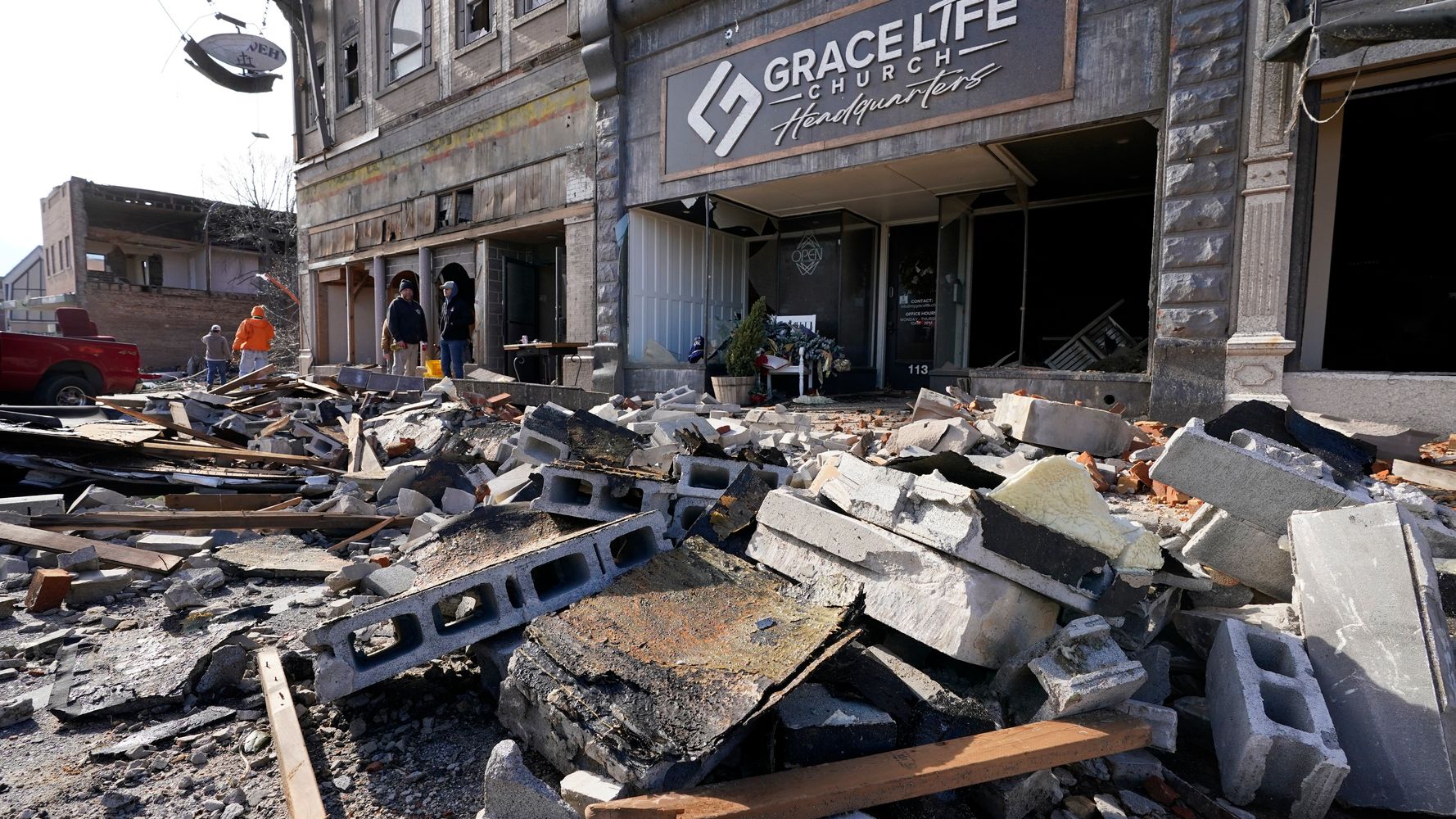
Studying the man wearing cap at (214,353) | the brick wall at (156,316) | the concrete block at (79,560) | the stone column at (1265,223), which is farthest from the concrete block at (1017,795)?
the brick wall at (156,316)

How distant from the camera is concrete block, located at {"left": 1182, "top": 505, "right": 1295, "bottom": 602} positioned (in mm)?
2832

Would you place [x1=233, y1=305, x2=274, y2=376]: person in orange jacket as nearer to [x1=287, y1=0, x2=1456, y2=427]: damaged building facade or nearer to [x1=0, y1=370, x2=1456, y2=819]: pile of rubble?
[x1=287, y1=0, x2=1456, y2=427]: damaged building facade

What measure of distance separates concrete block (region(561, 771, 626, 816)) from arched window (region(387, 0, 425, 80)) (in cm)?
1644

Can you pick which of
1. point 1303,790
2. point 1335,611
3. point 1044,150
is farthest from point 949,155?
point 1303,790

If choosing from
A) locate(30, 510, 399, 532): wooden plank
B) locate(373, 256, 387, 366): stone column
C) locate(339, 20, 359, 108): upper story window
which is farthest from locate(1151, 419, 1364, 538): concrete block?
locate(339, 20, 359, 108): upper story window

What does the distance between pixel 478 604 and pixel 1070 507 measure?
88.8 inches

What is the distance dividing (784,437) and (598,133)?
25.5 feet

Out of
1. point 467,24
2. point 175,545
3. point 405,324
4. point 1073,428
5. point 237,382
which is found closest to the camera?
point 175,545

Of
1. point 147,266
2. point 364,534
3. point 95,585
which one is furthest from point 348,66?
point 147,266

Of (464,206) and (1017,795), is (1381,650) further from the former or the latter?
(464,206)

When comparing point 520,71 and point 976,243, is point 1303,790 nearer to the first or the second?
point 976,243

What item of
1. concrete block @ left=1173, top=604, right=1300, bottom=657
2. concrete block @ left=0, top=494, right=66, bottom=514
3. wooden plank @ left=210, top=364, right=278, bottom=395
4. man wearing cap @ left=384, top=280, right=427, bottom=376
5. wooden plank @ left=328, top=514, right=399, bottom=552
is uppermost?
man wearing cap @ left=384, top=280, right=427, bottom=376

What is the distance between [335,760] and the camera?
85.4 inches

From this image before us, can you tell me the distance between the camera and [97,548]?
3783 mm
